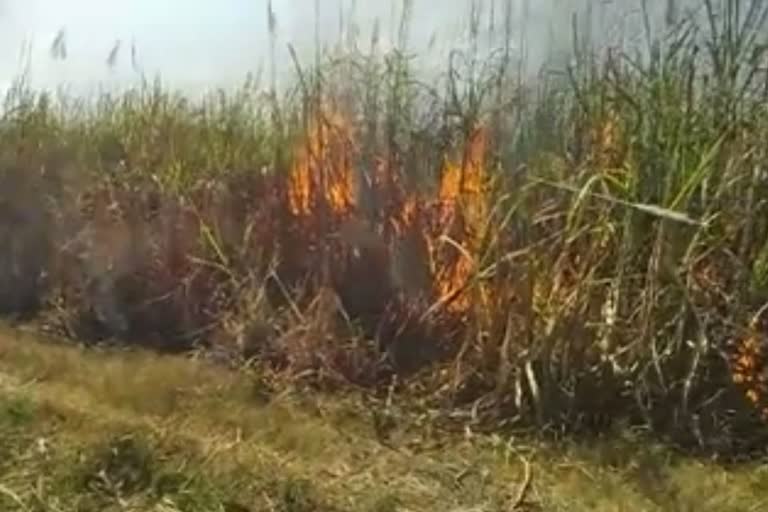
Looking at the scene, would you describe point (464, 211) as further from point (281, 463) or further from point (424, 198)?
point (281, 463)

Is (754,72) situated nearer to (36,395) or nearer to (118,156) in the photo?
(36,395)

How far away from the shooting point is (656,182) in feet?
13.0

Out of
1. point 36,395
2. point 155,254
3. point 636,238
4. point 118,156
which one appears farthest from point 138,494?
point 118,156

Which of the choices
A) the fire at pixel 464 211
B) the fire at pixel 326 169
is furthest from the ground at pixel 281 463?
the fire at pixel 326 169

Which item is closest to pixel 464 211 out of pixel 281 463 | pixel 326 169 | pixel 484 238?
pixel 484 238

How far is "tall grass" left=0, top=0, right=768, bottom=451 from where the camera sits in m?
3.85

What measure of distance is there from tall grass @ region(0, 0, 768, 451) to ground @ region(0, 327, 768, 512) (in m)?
0.22

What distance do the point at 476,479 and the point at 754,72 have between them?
1465 mm

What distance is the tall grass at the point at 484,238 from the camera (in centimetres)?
385

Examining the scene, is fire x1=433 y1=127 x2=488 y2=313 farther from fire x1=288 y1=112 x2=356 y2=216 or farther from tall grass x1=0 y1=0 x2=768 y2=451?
fire x1=288 y1=112 x2=356 y2=216

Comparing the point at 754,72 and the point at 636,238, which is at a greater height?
the point at 754,72

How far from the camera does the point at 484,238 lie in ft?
13.9

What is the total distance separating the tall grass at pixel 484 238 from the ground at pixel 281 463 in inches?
8.5

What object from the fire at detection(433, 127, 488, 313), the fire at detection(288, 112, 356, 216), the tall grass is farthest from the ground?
the fire at detection(288, 112, 356, 216)
